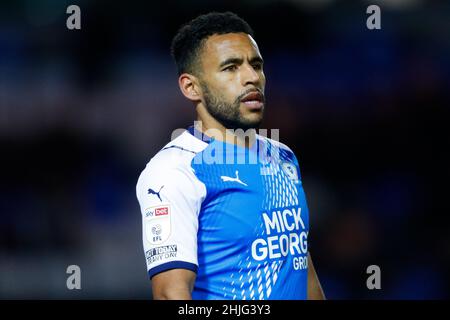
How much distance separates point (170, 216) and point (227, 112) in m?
0.68

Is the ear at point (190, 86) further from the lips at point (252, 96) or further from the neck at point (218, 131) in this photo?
the lips at point (252, 96)

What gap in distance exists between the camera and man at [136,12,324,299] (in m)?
3.45

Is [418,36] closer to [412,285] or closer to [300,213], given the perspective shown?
[412,285]

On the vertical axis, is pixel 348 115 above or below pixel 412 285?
above

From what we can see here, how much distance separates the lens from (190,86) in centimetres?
396

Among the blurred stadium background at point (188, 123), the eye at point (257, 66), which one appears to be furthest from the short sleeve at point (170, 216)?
the blurred stadium background at point (188, 123)

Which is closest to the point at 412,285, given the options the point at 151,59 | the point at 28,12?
the point at 151,59

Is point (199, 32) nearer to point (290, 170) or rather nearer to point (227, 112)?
point (227, 112)

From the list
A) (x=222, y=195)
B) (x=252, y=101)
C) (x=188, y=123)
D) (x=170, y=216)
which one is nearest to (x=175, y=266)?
(x=170, y=216)

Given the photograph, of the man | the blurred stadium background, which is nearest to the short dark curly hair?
the man

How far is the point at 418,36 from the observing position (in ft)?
23.6

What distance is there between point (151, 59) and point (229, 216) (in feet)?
11.5

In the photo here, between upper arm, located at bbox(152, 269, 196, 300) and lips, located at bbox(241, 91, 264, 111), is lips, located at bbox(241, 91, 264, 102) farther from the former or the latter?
upper arm, located at bbox(152, 269, 196, 300)
